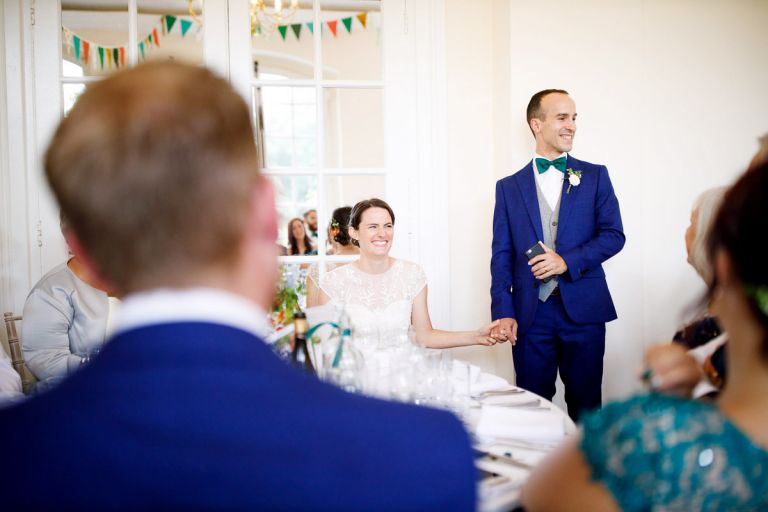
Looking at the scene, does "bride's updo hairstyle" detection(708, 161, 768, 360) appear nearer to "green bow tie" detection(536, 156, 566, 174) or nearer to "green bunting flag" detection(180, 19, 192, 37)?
"green bow tie" detection(536, 156, 566, 174)

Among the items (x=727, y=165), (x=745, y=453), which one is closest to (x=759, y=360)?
(x=745, y=453)

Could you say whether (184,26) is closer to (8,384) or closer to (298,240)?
(298,240)

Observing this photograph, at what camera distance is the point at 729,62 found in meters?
3.64

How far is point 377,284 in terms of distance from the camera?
10.5 ft

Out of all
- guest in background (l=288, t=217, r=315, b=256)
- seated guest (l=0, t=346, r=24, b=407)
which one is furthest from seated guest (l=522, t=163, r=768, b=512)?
guest in background (l=288, t=217, r=315, b=256)

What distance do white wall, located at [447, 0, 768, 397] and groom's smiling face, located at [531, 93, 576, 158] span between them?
35 centimetres

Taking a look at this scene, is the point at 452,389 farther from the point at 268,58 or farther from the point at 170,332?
the point at 268,58

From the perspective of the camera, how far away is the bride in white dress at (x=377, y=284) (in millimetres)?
3076

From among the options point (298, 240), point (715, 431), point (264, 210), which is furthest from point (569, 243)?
point (264, 210)

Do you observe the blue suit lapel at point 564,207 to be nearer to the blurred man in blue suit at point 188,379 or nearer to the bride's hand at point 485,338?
the bride's hand at point 485,338

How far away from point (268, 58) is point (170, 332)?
385 centimetres

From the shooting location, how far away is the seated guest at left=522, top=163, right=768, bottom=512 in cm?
86

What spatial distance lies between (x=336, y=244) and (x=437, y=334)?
Result: 41.4 inches

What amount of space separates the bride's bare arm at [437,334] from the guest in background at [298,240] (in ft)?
3.10
